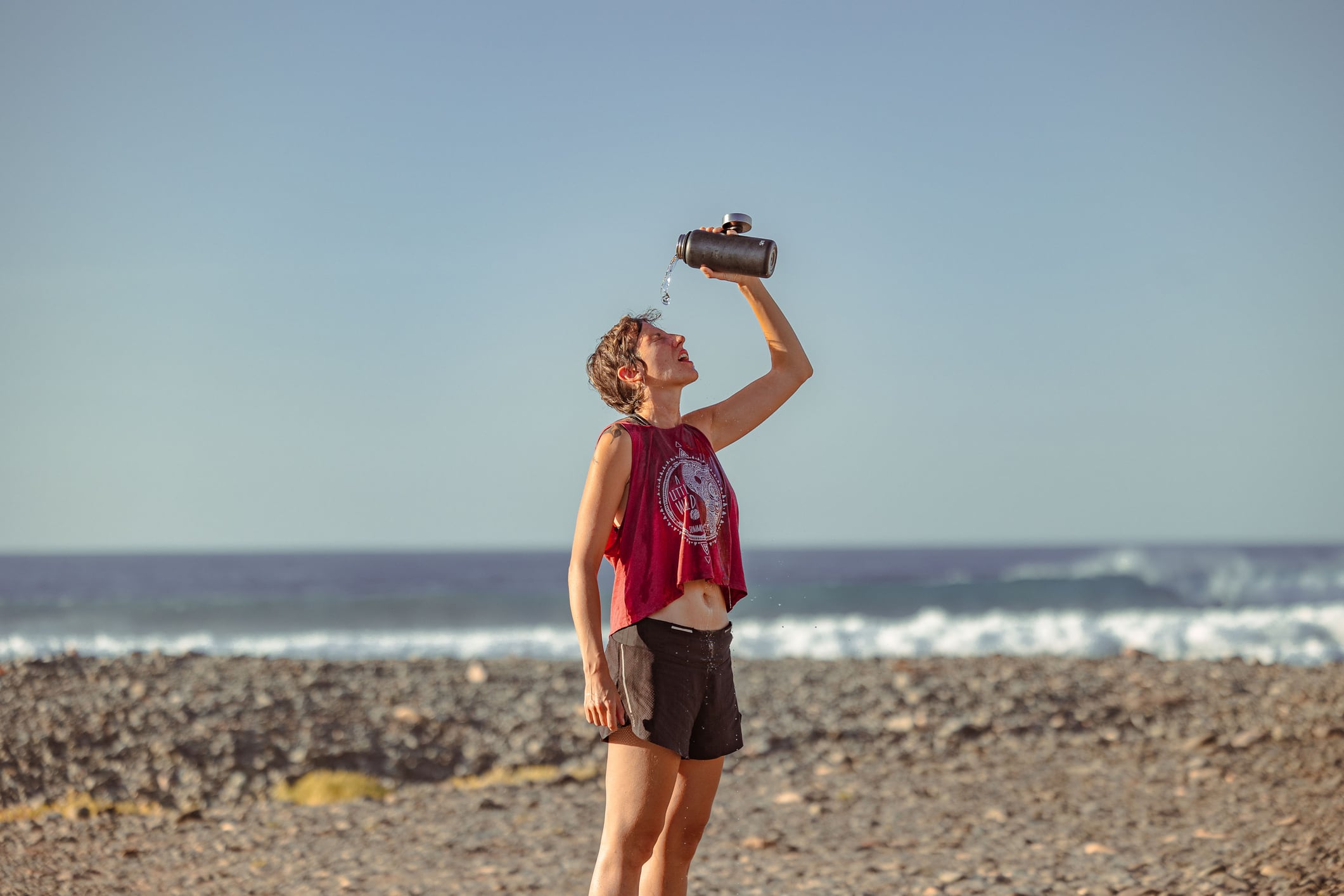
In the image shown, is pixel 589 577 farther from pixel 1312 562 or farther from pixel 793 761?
pixel 1312 562

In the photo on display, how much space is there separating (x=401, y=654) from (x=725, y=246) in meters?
19.0

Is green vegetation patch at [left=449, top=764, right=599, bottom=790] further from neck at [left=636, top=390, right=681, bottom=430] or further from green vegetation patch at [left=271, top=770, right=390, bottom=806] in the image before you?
neck at [left=636, top=390, right=681, bottom=430]

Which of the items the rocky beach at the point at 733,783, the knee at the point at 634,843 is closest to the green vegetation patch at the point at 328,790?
the rocky beach at the point at 733,783

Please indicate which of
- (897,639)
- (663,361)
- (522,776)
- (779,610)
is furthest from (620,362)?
(779,610)

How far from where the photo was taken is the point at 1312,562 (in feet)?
201

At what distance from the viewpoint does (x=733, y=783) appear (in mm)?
7273

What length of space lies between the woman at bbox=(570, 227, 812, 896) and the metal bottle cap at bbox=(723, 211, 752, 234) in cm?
43

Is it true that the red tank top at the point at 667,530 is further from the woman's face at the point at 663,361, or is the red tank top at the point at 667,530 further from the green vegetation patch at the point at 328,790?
the green vegetation patch at the point at 328,790

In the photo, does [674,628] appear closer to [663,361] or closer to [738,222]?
[663,361]

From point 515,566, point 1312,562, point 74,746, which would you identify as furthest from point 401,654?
point 1312,562

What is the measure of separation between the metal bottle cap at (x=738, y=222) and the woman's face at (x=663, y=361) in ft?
1.60

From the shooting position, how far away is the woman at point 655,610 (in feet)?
9.83

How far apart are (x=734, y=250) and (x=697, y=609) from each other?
3.90 ft

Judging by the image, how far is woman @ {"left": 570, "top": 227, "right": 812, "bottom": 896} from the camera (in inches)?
118
